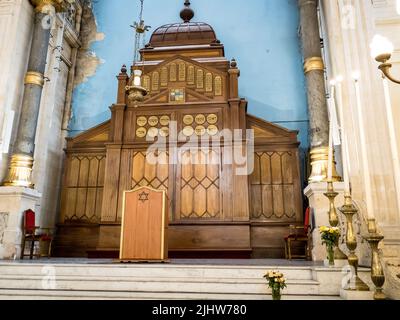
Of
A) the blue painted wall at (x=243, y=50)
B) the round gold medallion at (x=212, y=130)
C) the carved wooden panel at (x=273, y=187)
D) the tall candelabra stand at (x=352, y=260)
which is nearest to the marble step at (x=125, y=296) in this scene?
the tall candelabra stand at (x=352, y=260)

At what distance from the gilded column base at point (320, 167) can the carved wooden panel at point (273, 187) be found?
3.90 ft

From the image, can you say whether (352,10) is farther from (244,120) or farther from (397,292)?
(397,292)

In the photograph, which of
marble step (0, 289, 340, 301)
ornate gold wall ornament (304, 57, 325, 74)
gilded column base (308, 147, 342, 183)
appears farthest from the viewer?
ornate gold wall ornament (304, 57, 325, 74)

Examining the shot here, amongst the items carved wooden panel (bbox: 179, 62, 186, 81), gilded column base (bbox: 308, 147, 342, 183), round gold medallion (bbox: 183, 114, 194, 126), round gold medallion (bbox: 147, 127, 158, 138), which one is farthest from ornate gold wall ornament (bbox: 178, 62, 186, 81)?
gilded column base (bbox: 308, 147, 342, 183)

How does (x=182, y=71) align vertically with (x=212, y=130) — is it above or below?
above

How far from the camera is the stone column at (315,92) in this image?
20.8 feet

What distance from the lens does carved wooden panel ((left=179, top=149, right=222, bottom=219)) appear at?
7.22 metres

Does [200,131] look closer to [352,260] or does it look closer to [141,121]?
[141,121]

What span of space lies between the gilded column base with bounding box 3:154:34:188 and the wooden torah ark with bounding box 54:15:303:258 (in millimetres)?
1396

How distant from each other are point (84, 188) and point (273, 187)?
4301 mm

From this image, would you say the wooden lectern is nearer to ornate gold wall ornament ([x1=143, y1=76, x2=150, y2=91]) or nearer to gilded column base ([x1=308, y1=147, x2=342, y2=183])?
gilded column base ([x1=308, y1=147, x2=342, y2=183])

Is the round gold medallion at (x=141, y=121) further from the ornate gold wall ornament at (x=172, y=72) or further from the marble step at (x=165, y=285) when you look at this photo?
the marble step at (x=165, y=285)

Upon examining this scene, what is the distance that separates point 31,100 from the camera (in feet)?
23.3

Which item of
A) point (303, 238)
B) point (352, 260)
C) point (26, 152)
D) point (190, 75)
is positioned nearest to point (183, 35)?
point (190, 75)
